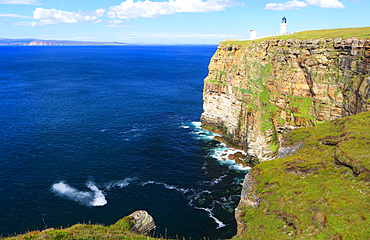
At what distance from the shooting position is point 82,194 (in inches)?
2394

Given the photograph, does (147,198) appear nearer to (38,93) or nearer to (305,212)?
(305,212)

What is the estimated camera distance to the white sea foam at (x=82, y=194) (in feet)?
192

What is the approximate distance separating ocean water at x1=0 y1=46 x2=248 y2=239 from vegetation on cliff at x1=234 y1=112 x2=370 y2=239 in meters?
17.4

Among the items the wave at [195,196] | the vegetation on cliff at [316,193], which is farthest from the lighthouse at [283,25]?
the wave at [195,196]

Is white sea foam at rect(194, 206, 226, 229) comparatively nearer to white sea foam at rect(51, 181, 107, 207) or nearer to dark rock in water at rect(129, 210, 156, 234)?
dark rock in water at rect(129, 210, 156, 234)

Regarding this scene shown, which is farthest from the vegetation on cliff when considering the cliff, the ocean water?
the ocean water

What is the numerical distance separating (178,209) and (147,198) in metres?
8.22

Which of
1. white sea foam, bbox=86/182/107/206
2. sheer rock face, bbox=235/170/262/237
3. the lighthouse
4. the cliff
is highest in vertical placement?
the lighthouse

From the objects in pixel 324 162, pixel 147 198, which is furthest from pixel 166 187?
pixel 324 162

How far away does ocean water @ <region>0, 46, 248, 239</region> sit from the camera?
54094 mm

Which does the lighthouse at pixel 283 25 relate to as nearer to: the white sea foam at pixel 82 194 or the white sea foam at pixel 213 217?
the white sea foam at pixel 213 217

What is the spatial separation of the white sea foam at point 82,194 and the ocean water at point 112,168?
0.73 feet

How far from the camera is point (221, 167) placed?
74188 mm

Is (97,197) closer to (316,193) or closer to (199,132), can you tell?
(316,193)
